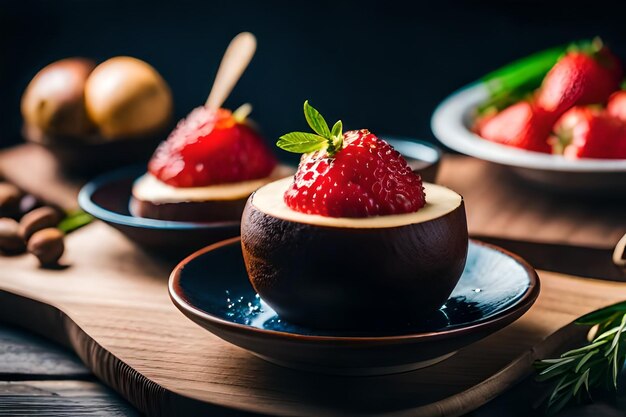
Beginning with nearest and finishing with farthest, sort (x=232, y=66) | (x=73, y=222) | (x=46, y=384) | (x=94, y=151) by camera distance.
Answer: (x=46, y=384) → (x=232, y=66) → (x=73, y=222) → (x=94, y=151)

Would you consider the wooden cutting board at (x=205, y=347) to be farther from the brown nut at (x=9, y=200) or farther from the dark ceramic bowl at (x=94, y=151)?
the dark ceramic bowl at (x=94, y=151)

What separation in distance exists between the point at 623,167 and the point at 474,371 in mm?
532

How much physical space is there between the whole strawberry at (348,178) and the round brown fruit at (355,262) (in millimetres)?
12

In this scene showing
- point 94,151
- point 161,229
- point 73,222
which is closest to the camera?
point 161,229

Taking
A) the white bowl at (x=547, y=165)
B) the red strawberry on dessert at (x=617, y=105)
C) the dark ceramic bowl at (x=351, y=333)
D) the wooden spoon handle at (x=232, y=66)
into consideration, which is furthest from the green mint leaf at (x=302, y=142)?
the red strawberry on dessert at (x=617, y=105)

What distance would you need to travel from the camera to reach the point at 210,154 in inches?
49.4

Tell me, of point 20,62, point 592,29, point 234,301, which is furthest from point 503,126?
point 20,62

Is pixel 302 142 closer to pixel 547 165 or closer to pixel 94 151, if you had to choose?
pixel 547 165

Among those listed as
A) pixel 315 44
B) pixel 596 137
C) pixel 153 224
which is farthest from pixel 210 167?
pixel 315 44

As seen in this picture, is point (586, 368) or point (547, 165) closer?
point (586, 368)

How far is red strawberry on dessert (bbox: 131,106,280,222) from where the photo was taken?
1.23m

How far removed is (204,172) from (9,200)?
1.43 feet

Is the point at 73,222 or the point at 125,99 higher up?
the point at 125,99

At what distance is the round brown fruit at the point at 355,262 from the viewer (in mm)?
834
